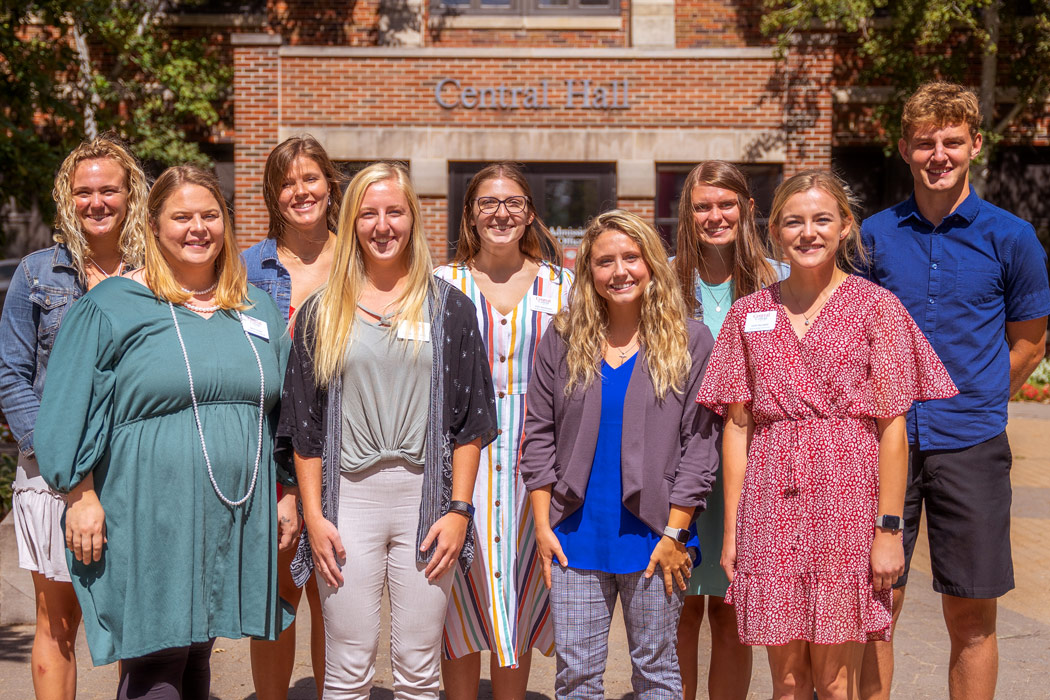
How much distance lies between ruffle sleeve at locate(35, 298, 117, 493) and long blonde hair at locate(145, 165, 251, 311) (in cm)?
22

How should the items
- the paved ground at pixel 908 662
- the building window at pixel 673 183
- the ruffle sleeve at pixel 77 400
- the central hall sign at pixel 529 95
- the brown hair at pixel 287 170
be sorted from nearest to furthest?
1. the ruffle sleeve at pixel 77 400
2. the brown hair at pixel 287 170
3. the paved ground at pixel 908 662
4. the central hall sign at pixel 529 95
5. the building window at pixel 673 183

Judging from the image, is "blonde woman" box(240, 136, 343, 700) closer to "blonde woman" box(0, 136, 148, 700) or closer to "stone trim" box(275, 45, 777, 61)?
"blonde woman" box(0, 136, 148, 700)

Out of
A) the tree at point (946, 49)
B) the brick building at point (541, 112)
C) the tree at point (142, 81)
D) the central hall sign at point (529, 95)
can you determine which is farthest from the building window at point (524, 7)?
the tree at point (142, 81)

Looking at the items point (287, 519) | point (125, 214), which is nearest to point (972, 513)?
point (287, 519)

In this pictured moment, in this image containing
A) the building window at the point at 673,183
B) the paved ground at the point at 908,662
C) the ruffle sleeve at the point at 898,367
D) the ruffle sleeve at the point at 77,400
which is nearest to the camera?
the ruffle sleeve at the point at 77,400

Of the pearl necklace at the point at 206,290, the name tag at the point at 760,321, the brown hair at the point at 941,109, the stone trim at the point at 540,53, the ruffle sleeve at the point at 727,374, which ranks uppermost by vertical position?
the stone trim at the point at 540,53

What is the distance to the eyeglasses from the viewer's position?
12.5 feet

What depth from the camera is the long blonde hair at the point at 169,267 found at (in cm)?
326

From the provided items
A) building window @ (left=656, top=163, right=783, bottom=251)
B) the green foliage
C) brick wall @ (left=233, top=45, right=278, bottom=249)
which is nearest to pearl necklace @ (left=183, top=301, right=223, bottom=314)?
brick wall @ (left=233, top=45, right=278, bottom=249)

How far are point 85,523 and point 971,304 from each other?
9.84 ft

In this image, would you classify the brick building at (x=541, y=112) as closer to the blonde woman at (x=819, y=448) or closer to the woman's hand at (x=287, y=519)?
the woman's hand at (x=287, y=519)

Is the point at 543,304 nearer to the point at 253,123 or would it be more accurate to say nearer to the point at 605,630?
the point at 605,630

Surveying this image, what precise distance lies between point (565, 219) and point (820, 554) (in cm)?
1245

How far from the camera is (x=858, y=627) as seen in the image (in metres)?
3.18
